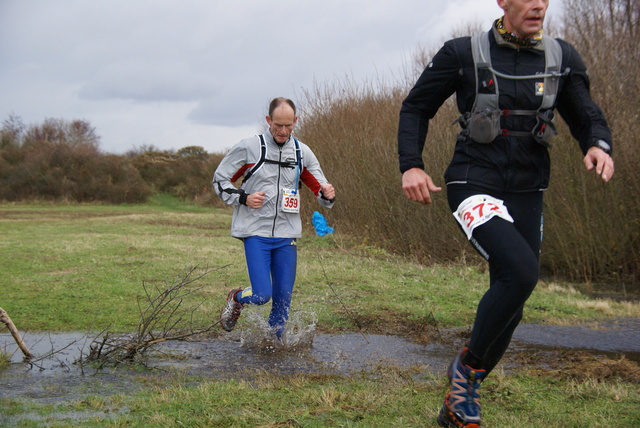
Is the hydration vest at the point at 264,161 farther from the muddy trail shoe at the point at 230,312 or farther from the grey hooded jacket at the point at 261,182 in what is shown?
the muddy trail shoe at the point at 230,312

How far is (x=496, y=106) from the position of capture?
367 cm

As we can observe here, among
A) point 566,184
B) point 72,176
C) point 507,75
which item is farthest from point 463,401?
point 72,176

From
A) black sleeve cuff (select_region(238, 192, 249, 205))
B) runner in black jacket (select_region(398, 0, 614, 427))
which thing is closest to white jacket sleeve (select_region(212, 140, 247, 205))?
black sleeve cuff (select_region(238, 192, 249, 205))

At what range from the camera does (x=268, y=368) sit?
5512mm

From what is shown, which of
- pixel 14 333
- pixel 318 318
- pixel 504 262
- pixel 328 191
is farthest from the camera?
pixel 318 318

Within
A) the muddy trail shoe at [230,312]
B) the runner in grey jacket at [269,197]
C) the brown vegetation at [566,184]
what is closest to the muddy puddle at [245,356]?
the muddy trail shoe at [230,312]

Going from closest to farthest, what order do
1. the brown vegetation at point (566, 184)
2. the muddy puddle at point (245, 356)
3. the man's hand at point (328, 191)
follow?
the muddy puddle at point (245, 356) → the man's hand at point (328, 191) → the brown vegetation at point (566, 184)

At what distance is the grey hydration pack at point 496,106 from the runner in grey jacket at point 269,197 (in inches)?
97.1

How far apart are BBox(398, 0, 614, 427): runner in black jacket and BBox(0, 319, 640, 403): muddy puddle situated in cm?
175

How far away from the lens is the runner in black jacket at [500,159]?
3.60 m

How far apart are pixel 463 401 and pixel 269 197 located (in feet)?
9.37

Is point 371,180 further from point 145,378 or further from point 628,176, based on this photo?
point 145,378

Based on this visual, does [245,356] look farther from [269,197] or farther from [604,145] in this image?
[604,145]

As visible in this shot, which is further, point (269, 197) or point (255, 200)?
point (269, 197)
